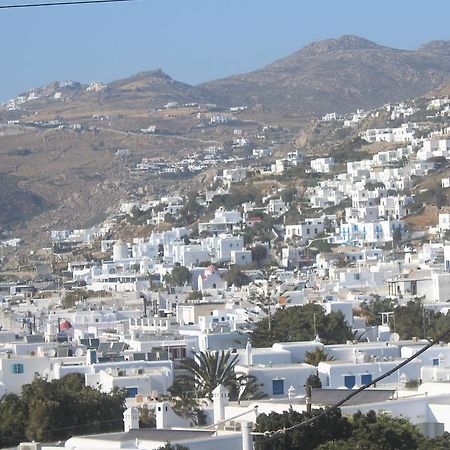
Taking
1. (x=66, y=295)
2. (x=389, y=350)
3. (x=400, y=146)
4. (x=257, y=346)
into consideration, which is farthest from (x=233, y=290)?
(x=400, y=146)

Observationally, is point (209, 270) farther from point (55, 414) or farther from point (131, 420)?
point (131, 420)

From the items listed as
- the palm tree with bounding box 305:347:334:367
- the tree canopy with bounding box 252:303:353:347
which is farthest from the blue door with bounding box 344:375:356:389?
the tree canopy with bounding box 252:303:353:347

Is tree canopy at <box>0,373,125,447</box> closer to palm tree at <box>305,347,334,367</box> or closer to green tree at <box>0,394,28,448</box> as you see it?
green tree at <box>0,394,28,448</box>

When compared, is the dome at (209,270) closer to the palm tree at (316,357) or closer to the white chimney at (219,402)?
the palm tree at (316,357)

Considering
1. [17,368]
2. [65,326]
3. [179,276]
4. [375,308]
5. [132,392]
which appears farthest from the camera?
[179,276]

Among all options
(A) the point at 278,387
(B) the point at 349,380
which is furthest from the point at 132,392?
(B) the point at 349,380

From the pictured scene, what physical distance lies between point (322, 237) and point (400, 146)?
86.8ft

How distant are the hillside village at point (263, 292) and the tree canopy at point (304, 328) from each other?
7 centimetres

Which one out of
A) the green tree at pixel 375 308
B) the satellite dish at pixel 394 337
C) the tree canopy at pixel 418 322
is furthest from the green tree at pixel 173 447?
the green tree at pixel 375 308

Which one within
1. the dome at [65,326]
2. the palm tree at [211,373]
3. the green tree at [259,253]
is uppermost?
the green tree at [259,253]

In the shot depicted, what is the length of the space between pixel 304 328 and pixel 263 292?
14.0 m

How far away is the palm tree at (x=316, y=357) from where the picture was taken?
36312mm

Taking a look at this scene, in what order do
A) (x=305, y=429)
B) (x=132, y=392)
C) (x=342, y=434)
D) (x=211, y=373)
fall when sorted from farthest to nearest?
1. (x=132, y=392)
2. (x=211, y=373)
3. (x=342, y=434)
4. (x=305, y=429)

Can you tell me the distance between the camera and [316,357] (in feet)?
120
